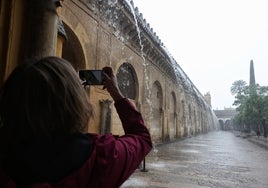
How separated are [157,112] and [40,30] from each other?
13.9 m

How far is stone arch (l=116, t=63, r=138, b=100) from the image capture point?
11.4m

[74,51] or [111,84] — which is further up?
[74,51]

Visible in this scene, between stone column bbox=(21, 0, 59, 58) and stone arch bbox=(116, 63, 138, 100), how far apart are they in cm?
783

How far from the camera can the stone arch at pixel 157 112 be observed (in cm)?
1598

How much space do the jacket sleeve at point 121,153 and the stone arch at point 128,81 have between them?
10024 mm

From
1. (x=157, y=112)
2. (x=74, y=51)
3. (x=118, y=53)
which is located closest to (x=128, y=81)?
(x=118, y=53)

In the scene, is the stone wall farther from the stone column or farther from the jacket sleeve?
the jacket sleeve

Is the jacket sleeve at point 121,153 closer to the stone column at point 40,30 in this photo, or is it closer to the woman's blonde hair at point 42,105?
the woman's blonde hair at point 42,105

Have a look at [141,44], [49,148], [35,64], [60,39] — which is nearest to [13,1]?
[60,39]

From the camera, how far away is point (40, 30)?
10.5 ft

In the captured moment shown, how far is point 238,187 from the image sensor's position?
563 cm

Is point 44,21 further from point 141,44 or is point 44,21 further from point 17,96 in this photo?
point 141,44

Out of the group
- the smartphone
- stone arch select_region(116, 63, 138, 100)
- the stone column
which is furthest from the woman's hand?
stone arch select_region(116, 63, 138, 100)

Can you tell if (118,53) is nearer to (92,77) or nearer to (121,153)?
(92,77)
